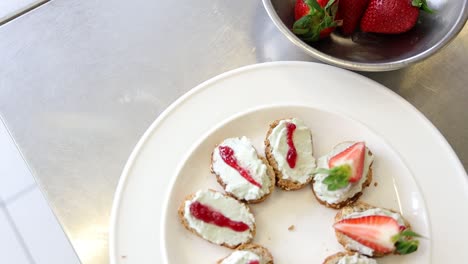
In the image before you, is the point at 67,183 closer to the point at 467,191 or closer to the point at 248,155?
the point at 248,155

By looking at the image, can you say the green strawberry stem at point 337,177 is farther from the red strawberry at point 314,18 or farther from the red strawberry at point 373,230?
the red strawberry at point 314,18

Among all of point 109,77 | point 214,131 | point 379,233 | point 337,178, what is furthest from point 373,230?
point 109,77

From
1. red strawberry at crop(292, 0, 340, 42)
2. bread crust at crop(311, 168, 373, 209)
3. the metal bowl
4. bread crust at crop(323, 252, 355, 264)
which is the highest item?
red strawberry at crop(292, 0, 340, 42)

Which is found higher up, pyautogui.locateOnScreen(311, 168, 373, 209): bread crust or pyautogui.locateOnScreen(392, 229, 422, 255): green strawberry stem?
pyautogui.locateOnScreen(311, 168, 373, 209): bread crust

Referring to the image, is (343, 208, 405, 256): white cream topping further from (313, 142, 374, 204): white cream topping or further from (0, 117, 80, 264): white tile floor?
(0, 117, 80, 264): white tile floor

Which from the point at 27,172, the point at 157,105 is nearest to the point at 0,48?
the point at 27,172

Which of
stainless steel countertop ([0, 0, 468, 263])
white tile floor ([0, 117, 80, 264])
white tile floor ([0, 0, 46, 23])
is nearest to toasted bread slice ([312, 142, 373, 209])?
stainless steel countertop ([0, 0, 468, 263])
